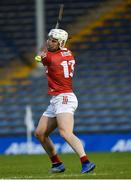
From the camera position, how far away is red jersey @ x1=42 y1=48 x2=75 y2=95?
Result: 12055 mm

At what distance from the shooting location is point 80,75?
23.4 metres

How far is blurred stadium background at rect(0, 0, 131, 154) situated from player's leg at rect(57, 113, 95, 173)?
940 centimetres

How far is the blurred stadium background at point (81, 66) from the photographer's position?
22.2 metres

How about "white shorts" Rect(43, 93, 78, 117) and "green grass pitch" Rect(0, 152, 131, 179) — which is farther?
"white shorts" Rect(43, 93, 78, 117)

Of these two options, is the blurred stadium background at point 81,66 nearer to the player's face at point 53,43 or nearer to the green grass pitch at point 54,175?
the green grass pitch at point 54,175

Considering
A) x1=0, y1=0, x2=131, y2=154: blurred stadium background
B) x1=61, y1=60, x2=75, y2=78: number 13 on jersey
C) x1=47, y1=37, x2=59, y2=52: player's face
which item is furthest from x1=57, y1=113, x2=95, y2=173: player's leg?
x1=0, y1=0, x2=131, y2=154: blurred stadium background

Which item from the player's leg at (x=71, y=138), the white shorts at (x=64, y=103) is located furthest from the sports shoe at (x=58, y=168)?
the white shorts at (x=64, y=103)

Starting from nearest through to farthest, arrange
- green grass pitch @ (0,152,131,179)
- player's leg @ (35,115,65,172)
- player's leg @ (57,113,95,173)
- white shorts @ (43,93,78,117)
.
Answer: green grass pitch @ (0,152,131,179) < player's leg @ (57,113,95,173) < white shorts @ (43,93,78,117) < player's leg @ (35,115,65,172)

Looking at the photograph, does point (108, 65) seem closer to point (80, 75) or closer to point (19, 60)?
point (80, 75)

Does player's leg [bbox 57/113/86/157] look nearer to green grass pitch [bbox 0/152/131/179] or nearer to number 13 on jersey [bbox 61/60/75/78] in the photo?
green grass pitch [bbox 0/152/131/179]

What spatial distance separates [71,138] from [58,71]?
1.06m

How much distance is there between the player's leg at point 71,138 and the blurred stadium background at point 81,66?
9402 mm

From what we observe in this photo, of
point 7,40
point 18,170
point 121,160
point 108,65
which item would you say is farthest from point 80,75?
point 18,170

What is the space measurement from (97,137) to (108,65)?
2.89m
